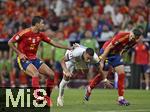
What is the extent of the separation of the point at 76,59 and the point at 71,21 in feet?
38.2

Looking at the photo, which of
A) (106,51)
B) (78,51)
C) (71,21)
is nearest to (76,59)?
(78,51)

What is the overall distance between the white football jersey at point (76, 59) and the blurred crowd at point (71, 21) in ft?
26.8

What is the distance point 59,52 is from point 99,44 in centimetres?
165

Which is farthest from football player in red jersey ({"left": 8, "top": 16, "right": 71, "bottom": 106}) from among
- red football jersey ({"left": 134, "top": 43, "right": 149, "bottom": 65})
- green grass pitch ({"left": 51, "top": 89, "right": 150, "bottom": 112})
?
red football jersey ({"left": 134, "top": 43, "right": 149, "bottom": 65})

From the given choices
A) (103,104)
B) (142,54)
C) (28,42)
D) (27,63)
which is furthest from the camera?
(142,54)

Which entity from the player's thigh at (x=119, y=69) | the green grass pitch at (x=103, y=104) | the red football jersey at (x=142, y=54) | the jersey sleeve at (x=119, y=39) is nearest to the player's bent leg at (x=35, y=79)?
the green grass pitch at (x=103, y=104)

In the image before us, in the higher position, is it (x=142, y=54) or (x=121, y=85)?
(x=142, y=54)

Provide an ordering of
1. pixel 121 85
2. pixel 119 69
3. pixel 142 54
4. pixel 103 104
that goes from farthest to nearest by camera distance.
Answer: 1. pixel 142 54
2. pixel 119 69
3. pixel 103 104
4. pixel 121 85

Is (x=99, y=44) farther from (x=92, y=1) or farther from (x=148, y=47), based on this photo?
(x=92, y=1)

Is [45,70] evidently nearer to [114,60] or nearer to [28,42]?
[28,42]

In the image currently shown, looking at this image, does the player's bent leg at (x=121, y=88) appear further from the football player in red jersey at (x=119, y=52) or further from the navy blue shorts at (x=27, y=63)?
the navy blue shorts at (x=27, y=63)

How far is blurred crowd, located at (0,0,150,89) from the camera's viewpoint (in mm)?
25506

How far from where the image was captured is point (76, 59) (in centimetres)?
1577

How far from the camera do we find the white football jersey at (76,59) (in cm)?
1555
